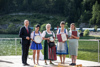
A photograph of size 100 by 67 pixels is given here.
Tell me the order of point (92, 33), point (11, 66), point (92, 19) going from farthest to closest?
1. point (92, 19)
2. point (92, 33)
3. point (11, 66)

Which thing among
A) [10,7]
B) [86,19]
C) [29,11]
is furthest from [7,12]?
[86,19]

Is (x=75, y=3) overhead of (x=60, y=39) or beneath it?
overhead

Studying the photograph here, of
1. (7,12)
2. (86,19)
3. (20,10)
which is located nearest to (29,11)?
(20,10)

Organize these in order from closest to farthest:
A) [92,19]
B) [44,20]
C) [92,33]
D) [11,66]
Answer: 1. [11,66]
2. [92,33]
3. [92,19]
4. [44,20]

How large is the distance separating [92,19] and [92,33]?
587 cm

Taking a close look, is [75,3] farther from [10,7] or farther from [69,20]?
[10,7]

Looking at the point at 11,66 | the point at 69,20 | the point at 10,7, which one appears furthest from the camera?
the point at 10,7

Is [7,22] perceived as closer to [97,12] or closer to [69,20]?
[69,20]

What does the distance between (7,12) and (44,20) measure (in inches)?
760

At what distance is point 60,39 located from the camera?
22.7 ft

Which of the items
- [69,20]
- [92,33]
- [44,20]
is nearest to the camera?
[92,33]

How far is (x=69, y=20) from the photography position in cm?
7425

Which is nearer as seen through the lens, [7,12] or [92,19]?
[92,19]

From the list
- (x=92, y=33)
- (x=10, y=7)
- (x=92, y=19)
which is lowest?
(x=92, y=33)
